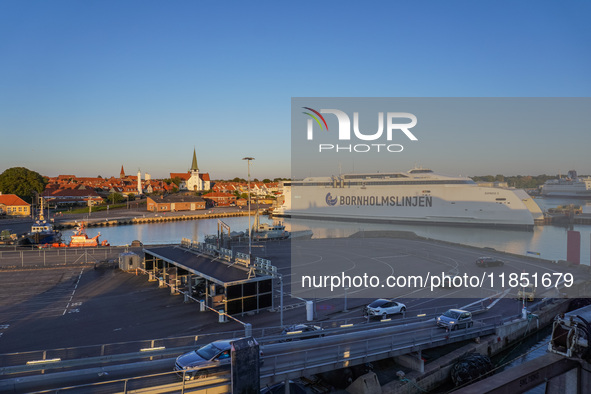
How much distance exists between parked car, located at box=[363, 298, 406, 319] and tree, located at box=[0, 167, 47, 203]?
64.0 meters

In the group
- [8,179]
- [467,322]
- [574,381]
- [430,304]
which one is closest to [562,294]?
[430,304]

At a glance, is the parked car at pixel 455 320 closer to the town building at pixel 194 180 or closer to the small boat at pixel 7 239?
the small boat at pixel 7 239

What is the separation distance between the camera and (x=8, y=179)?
2306 inches

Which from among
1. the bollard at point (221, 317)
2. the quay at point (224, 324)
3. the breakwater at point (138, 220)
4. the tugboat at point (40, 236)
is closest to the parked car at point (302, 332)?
the quay at point (224, 324)

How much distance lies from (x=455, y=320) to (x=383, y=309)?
1916mm

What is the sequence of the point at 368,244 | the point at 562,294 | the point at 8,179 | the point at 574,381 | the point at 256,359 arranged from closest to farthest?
Answer: the point at 256,359, the point at 574,381, the point at 562,294, the point at 368,244, the point at 8,179

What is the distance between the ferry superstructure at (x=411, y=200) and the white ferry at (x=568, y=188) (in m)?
11.7

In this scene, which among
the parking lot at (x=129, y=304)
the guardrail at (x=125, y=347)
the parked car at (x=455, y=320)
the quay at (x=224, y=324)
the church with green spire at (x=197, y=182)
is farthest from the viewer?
the church with green spire at (x=197, y=182)

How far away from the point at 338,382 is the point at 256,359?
8.87ft

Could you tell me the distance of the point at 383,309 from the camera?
9992 millimetres

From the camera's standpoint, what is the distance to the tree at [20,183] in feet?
191

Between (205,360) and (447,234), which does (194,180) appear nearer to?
(447,234)

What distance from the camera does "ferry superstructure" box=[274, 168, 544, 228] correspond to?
33188mm

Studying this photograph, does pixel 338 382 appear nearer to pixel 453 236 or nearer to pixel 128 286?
pixel 128 286
